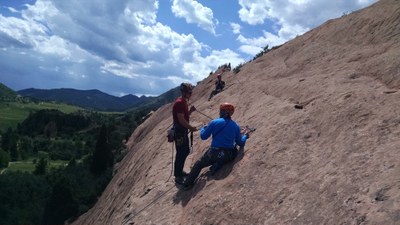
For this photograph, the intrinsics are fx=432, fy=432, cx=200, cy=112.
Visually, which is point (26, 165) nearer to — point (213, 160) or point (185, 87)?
point (185, 87)

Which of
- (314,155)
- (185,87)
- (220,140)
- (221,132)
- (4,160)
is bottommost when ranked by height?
(4,160)

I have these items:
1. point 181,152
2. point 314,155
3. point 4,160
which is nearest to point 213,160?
point 181,152

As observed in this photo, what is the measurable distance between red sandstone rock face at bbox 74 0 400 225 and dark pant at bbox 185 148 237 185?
24cm

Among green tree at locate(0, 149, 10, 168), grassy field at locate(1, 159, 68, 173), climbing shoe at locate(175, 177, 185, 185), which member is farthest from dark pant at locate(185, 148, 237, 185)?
green tree at locate(0, 149, 10, 168)

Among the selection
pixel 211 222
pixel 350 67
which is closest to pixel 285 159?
pixel 211 222

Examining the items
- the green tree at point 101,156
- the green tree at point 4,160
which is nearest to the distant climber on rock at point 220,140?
the green tree at point 101,156

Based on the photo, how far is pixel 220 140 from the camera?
1173 centimetres

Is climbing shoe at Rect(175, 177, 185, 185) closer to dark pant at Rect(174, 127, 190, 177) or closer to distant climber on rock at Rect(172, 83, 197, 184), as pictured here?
distant climber on rock at Rect(172, 83, 197, 184)

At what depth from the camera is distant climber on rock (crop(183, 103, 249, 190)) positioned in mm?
11703

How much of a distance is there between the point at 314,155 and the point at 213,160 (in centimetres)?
290

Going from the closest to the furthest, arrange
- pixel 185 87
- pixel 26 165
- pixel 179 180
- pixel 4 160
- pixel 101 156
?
pixel 185 87 < pixel 179 180 < pixel 101 156 < pixel 26 165 < pixel 4 160

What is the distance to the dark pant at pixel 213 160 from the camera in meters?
11.9

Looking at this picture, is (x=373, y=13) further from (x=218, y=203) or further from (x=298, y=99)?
(x=218, y=203)

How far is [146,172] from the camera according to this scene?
53.5 feet
